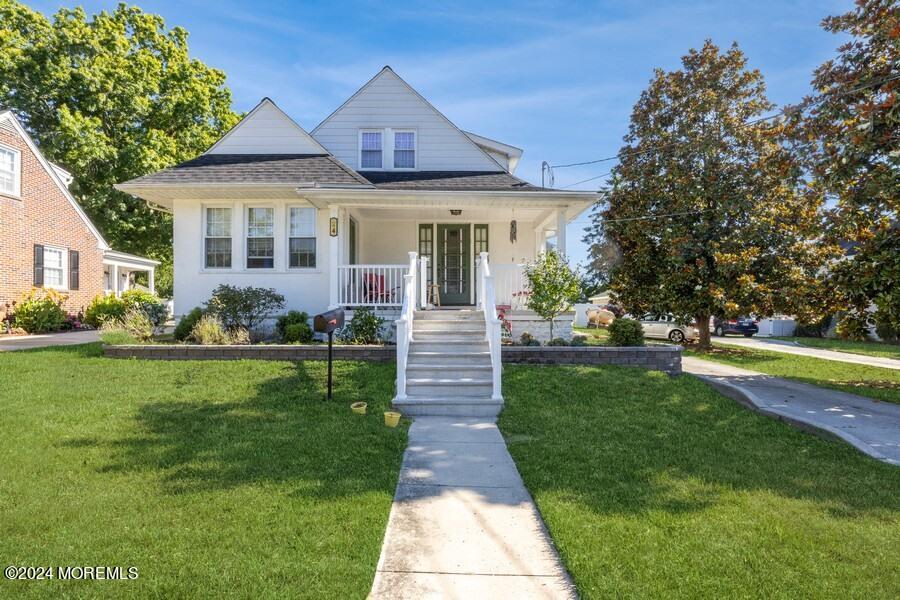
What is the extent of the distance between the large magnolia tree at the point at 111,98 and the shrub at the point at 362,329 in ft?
52.2

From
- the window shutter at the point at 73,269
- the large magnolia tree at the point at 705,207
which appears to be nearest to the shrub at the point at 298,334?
the large magnolia tree at the point at 705,207

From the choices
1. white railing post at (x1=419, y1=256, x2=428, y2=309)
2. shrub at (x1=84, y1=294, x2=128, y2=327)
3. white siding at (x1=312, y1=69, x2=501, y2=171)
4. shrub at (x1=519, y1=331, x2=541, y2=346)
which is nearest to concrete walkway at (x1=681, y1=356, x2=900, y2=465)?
shrub at (x1=519, y1=331, x2=541, y2=346)

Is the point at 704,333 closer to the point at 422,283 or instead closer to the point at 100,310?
the point at 422,283

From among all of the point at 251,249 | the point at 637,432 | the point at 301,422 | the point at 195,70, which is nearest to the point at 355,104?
the point at 251,249

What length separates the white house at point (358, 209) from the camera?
407 inches

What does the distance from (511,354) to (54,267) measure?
55.6ft

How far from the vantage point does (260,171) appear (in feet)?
36.5

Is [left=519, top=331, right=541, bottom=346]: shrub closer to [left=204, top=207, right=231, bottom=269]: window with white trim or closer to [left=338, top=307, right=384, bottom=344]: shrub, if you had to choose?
[left=338, top=307, right=384, bottom=344]: shrub

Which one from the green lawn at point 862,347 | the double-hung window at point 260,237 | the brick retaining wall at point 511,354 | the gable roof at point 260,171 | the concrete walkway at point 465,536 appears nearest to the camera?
the concrete walkway at point 465,536

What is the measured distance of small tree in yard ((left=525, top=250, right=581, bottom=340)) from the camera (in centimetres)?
904

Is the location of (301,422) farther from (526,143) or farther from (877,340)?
(877,340)

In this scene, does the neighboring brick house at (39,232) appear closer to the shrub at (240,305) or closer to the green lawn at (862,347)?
the shrub at (240,305)

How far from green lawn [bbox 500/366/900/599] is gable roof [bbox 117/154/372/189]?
713cm

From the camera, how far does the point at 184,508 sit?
11.1 feet
